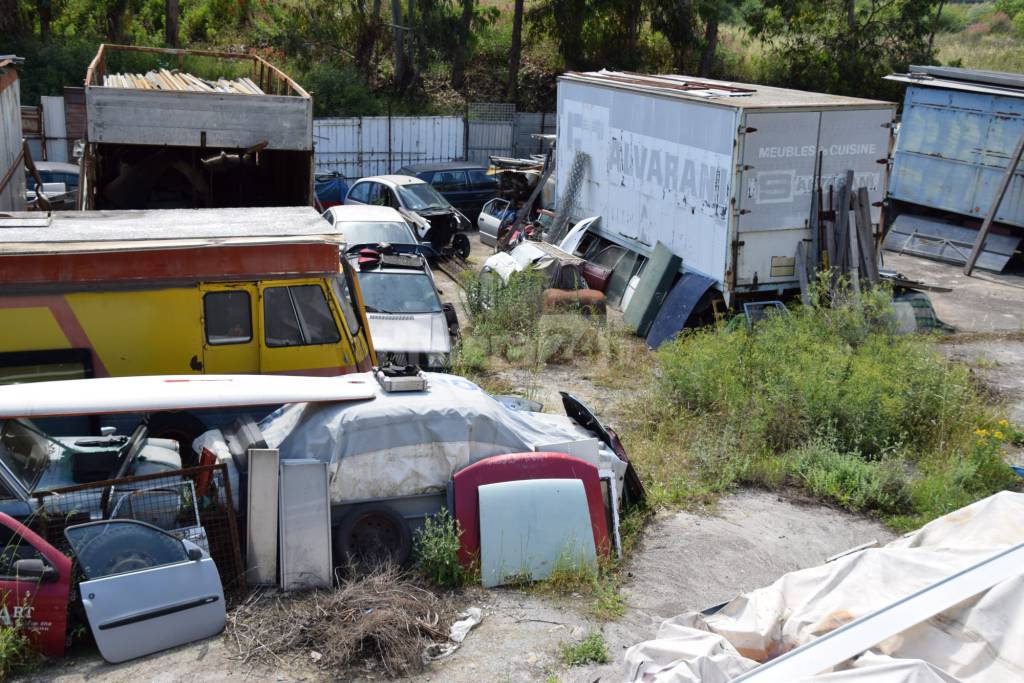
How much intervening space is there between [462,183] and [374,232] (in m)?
6.53

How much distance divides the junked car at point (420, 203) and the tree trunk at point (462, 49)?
1059cm

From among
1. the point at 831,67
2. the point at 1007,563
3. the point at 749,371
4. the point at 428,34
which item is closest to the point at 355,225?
the point at 749,371

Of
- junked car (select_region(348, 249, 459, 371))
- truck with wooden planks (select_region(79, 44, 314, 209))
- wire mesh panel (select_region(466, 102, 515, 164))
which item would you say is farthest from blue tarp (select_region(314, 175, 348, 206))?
junked car (select_region(348, 249, 459, 371))

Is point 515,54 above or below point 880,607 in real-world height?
above

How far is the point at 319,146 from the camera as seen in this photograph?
2295 centimetres

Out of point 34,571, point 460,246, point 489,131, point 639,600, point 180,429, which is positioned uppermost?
point 489,131

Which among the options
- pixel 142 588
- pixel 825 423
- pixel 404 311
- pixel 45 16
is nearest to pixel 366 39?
pixel 45 16

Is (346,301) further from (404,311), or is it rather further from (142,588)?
(142,588)

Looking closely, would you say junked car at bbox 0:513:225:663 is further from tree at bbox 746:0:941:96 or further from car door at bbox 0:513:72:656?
tree at bbox 746:0:941:96

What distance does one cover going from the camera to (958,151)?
19.0 meters

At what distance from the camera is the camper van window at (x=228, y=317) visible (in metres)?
8.02

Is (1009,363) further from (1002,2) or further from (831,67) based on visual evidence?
(1002,2)

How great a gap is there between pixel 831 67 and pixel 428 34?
12513 millimetres

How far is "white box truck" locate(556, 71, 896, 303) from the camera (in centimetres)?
1276
